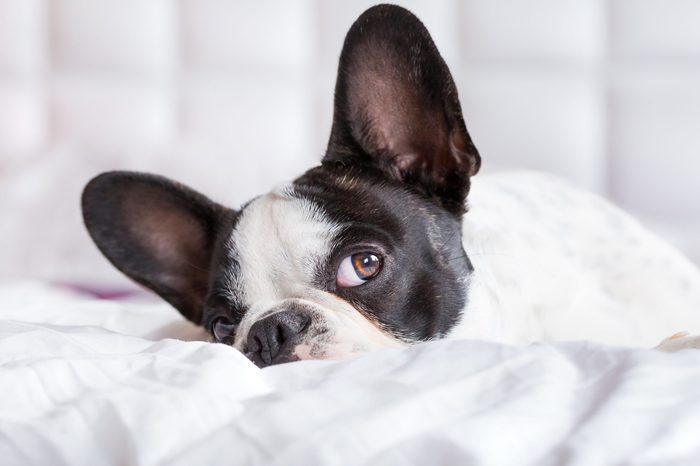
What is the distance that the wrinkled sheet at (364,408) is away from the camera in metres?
0.63

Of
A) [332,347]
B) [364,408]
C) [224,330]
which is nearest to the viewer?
[364,408]

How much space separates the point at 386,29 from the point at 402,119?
0.52ft

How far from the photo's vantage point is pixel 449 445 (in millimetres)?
621

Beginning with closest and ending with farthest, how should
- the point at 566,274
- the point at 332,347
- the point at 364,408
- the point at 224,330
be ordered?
the point at 364,408 → the point at 332,347 → the point at 224,330 → the point at 566,274

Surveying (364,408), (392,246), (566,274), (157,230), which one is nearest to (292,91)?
(157,230)

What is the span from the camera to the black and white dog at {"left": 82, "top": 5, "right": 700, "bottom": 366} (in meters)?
1.13

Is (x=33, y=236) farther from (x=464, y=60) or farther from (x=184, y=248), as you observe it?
(x=464, y=60)

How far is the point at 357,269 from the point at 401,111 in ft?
1.09

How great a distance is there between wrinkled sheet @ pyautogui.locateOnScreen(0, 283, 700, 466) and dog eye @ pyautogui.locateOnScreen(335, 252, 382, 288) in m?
0.28

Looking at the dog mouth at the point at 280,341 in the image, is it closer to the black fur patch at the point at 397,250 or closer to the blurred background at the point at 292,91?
the black fur patch at the point at 397,250

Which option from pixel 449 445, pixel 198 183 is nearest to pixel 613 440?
pixel 449 445

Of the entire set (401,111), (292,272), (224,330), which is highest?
(401,111)

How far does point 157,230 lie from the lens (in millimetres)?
1486

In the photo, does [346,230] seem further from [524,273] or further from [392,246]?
[524,273]
